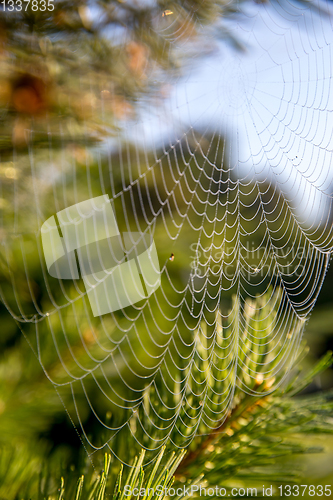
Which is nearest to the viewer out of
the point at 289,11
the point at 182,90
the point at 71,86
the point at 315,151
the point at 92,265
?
the point at 71,86

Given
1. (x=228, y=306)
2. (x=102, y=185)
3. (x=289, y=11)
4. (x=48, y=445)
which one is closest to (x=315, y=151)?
(x=289, y=11)

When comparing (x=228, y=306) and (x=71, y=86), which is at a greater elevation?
(x=71, y=86)

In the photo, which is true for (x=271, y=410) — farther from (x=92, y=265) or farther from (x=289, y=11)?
(x=289, y=11)

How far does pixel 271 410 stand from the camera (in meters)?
0.32

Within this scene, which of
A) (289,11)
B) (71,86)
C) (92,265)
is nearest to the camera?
(71,86)

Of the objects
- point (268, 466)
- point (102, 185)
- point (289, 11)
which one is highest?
point (289, 11)

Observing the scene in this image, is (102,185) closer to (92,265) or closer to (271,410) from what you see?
(92,265)

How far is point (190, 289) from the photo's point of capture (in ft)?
1.86

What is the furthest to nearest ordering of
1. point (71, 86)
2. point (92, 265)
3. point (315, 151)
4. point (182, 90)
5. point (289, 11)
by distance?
1. point (315, 151)
2. point (289, 11)
3. point (182, 90)
4. point (92, 265)
5. point (71, 86)

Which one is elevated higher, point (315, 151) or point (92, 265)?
point (315, 151)

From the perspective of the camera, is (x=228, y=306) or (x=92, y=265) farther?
(x=228, y=306)

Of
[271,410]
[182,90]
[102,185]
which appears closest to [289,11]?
[182,90]

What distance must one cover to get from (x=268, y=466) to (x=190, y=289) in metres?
0.28

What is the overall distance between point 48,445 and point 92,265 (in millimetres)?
188
